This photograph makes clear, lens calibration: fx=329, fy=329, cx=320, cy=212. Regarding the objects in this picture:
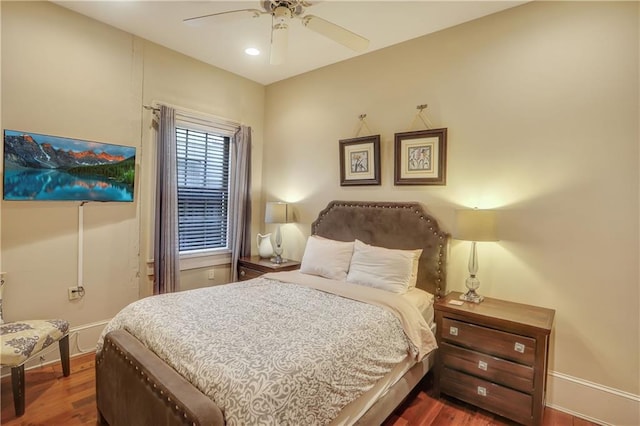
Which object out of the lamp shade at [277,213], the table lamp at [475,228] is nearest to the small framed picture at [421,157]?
the table lamp at [475,228]

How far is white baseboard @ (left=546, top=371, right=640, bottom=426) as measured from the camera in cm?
214

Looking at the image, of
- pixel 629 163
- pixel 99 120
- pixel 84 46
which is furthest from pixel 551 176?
pixel 84 46

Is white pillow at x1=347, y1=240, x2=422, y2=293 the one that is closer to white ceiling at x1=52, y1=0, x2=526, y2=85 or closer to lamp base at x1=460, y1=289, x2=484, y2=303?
lamp base at x1=460, y1=289, x2=484, y2=303

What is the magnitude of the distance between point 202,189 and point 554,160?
338 centimetres

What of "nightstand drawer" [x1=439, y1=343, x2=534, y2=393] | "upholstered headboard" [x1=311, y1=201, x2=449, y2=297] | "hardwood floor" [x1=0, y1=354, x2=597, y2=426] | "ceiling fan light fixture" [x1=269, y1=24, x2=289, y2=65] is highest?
"ceiling fan light fixture" [x1=269, y1=24, x2=289, y2=65]

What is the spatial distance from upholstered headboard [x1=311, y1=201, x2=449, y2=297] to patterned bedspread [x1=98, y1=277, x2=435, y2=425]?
2.64 ft

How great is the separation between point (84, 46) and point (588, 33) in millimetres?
3940

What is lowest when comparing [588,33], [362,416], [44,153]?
[362,416]

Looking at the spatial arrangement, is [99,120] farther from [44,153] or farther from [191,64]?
[191,64]

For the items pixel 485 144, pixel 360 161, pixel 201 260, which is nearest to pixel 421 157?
pixel 485 144

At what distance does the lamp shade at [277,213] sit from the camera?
3.80 meters

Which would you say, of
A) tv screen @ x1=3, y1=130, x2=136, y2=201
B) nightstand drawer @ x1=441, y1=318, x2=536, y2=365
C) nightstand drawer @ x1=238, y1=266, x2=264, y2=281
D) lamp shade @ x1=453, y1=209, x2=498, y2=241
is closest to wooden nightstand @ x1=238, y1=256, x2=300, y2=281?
nightstand drawer @ x1=238, y1=266, x2=264, y2=281

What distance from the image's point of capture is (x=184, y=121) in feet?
11.5

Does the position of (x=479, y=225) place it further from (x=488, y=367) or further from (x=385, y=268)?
(x=488, y=367)
